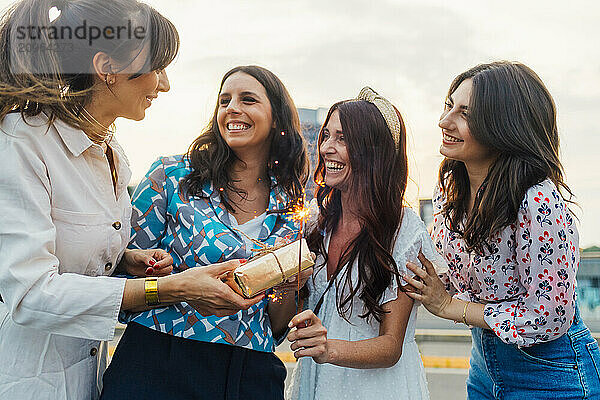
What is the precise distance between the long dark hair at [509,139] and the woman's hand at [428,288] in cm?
12

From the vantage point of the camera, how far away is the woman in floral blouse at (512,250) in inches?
53.4

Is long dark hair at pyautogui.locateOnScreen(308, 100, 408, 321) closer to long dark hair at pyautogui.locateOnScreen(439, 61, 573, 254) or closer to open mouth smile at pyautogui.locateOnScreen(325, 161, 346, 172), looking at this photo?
open mouth smile at pyautogui.locateOnScreen(325, 161, 346, 172)

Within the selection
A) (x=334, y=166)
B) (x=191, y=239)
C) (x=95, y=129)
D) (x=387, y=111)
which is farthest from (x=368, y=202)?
(x=95, y=129)

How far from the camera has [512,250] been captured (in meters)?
1.43

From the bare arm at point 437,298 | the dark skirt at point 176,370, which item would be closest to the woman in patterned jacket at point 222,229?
the dark skirt at point 176,370

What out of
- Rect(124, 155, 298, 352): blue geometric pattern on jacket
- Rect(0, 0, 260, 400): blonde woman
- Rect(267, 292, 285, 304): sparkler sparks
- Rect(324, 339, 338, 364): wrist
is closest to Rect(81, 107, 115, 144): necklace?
Rect(0, 0, 260, 400): blonde woman

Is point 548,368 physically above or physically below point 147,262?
below

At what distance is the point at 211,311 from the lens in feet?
3.93

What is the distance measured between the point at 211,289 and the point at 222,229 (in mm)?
269

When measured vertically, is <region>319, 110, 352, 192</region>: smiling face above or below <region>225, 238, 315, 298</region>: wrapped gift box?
above

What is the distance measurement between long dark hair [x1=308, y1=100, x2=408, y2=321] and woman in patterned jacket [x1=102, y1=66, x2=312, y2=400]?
0.12 metres

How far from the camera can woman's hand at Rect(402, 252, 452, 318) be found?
149cm

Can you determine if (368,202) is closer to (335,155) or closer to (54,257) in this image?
(335,155)

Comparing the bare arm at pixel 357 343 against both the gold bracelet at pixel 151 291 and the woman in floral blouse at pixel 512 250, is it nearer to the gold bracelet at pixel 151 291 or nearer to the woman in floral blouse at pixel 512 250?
the woman in floral blouse at pixel 512 250
